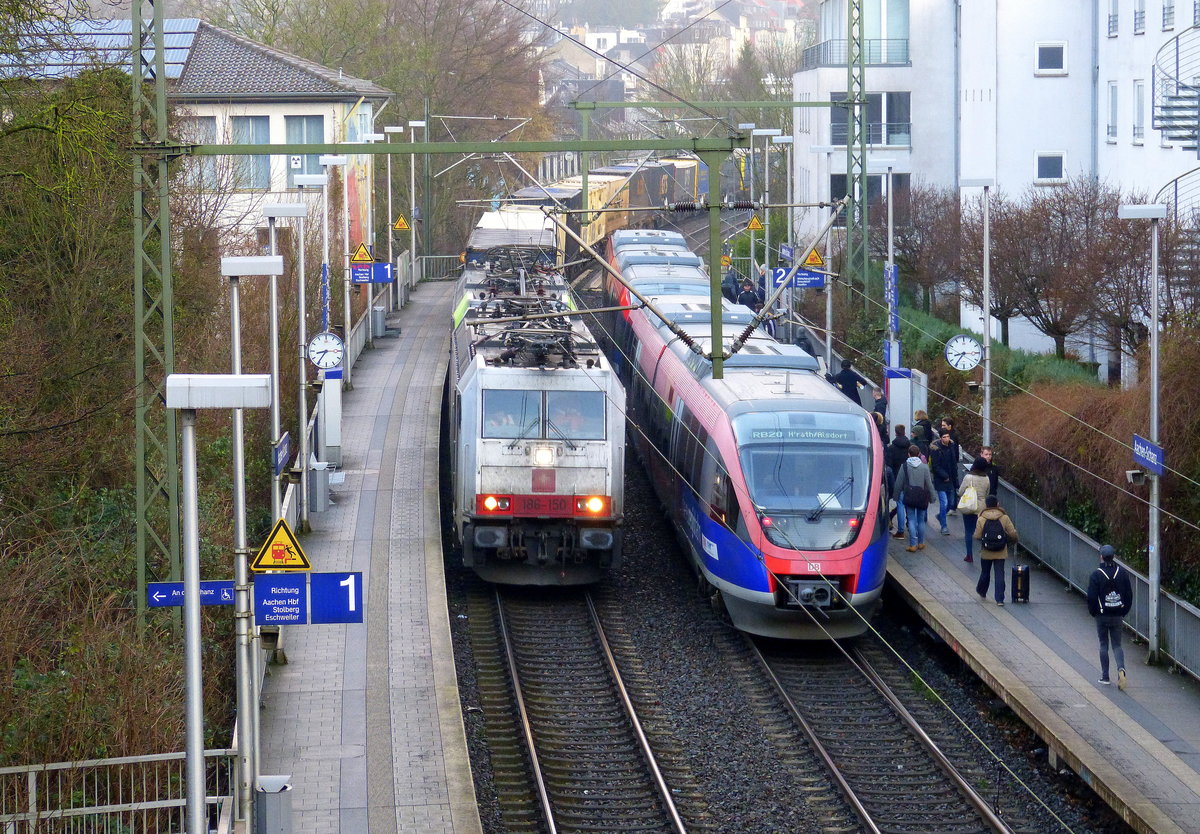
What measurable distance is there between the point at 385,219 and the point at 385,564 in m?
37.1

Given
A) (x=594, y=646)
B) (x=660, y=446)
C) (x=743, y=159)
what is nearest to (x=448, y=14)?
(x=743, y=159)

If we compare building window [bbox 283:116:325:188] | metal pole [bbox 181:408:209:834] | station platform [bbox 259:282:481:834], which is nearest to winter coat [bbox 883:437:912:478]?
station platform [bbox 259:282:481:834]

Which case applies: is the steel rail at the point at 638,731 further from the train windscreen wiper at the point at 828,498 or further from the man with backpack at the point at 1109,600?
the man with backpack at the point at 1109,600

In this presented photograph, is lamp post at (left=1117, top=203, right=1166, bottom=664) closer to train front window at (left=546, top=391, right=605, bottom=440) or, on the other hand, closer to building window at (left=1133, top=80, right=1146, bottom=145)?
train front window at (left=546, top=391, right=605, bottom=440)

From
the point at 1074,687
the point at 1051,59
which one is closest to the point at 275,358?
the point at 1074,687

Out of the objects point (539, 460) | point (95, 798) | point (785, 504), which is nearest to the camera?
point (95, 798)

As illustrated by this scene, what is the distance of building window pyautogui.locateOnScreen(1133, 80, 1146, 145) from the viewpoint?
33.2 meters

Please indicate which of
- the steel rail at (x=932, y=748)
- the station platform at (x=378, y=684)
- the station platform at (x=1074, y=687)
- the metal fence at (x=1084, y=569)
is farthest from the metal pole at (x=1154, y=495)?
the station platform at (x=378, y=684)

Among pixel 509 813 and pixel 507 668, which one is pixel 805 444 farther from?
pixel 509 813

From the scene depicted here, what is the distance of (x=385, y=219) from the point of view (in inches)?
2212

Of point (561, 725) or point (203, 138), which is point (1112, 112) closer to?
point (203, 138)

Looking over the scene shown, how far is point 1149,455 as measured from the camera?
1625 cm

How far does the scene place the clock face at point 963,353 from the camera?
2373 centimetres

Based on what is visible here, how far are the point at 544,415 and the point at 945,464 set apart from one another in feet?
19.5
